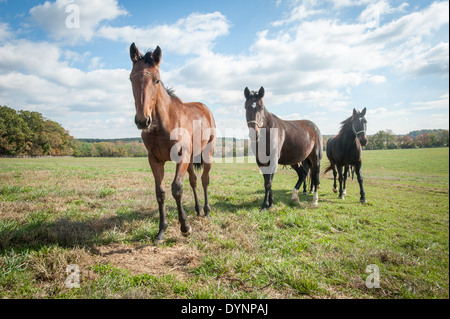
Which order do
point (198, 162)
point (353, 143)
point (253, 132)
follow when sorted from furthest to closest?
point (353, 143)
point (253, 132)
point (198, 162)

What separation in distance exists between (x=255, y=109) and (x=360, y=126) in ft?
15.9

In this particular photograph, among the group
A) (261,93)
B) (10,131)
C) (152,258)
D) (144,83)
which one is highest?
(261,93)

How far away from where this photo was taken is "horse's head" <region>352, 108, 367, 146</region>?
7.84m

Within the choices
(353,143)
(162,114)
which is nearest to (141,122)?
(162,114)

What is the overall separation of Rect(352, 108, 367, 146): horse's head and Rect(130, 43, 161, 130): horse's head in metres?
7.82

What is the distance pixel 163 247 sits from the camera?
3488mm

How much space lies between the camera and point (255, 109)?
19.5 ft

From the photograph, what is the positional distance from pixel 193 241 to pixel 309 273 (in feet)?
6.44

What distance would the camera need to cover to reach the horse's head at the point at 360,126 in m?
7.84

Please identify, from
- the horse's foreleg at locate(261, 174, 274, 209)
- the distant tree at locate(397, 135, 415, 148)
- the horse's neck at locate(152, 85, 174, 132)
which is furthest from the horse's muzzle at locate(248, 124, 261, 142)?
the distant tree at locate(397, 135, 415, 148)

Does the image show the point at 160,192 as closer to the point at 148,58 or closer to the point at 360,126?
the point at 148,58

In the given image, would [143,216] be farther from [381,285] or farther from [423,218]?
[423,218]

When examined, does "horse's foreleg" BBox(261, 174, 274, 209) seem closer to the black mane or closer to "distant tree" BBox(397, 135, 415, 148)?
the black mane
